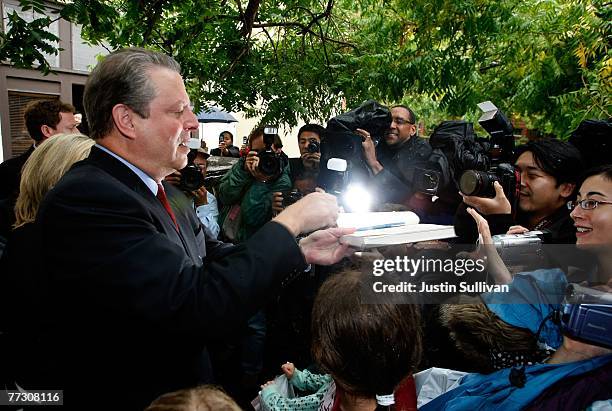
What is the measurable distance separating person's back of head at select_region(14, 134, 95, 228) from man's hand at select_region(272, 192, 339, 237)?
1390 mm

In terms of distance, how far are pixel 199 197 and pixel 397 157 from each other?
5.68ft

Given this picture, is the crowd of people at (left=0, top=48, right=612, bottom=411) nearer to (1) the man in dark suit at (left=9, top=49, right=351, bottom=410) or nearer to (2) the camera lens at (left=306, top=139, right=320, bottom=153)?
(1) the man in dark suit at (left=9, top=49, right=351, bottom=410)

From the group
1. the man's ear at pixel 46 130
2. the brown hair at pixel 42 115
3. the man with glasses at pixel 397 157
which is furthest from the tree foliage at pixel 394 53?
the man with glasses at pixel 397 157

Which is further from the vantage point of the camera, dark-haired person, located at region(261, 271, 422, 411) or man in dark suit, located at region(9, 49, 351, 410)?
dark-haired person, located at region(261, 271, 422, 411)

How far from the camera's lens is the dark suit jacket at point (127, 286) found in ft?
3.74

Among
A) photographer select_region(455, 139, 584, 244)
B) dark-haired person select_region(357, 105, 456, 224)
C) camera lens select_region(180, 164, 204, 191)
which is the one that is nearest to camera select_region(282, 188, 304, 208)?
dark-haired person select_region(357, 105, 456, 224)

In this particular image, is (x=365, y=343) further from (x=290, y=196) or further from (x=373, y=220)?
(x=290, y=196)

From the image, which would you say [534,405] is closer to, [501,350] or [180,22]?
[501,350]

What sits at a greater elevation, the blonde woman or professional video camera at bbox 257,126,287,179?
professional video camera at bbox 257,126,287,179

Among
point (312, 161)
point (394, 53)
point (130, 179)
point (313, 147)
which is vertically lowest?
point (130, 179)

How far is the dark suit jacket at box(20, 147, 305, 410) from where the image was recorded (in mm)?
1139

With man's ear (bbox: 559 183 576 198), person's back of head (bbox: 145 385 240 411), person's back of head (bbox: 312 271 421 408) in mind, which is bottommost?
person's back of head (bbox: 145 385 240 411)

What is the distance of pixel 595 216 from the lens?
1.85m

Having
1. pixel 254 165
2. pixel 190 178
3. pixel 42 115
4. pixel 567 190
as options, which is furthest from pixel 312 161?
pixel 42 115
